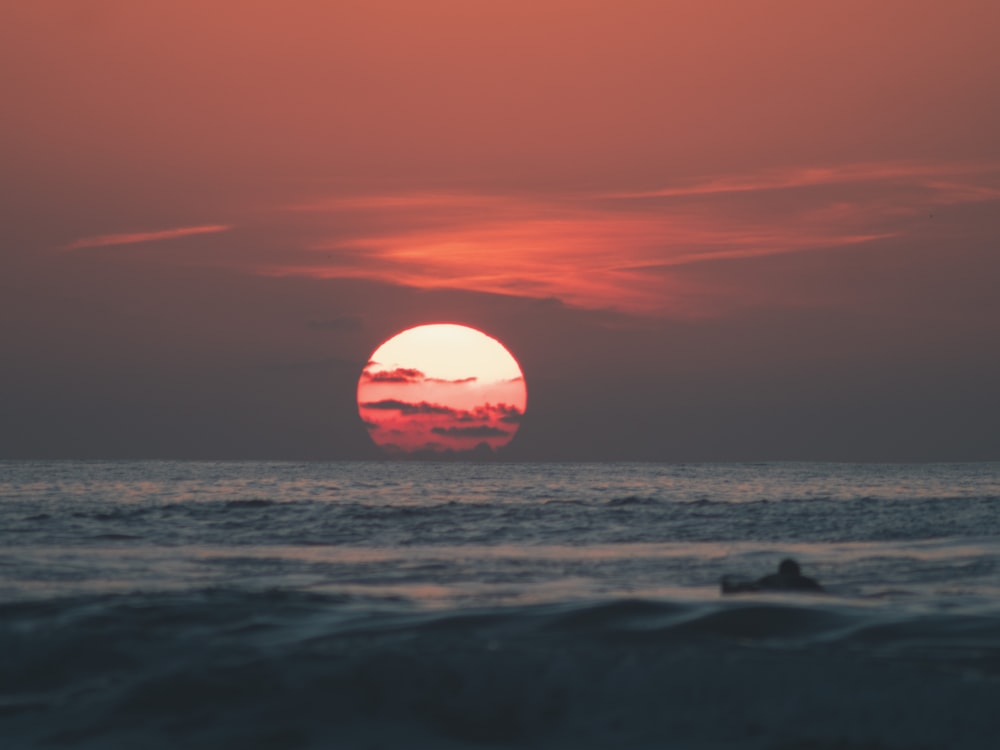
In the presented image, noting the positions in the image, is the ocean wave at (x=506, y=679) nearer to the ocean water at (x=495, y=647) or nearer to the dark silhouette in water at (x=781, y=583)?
the ocean water at (x=495, y=647)

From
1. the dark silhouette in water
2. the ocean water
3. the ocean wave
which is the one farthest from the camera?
the dark silhouette in water

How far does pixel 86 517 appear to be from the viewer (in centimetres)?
3228

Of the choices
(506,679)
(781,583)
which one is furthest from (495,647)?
(781,583)

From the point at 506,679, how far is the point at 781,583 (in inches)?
265

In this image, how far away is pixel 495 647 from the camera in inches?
439

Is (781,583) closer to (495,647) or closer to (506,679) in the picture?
(495,647)

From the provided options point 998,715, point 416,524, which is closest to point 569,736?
point 998,715

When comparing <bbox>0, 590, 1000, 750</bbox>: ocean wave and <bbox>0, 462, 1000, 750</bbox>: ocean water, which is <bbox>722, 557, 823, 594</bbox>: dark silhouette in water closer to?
<bbox>0, 462, 1000, 750</bbox>: ocean water

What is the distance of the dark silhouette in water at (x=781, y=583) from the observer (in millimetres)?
14859

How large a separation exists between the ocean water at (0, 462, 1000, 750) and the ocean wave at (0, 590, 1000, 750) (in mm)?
33

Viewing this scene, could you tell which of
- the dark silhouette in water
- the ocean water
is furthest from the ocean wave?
the dark silhouette in water

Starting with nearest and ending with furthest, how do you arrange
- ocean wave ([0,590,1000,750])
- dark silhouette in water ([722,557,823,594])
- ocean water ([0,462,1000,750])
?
1. ocean wave ([0,590,1000,750])
2. ocean water ([0,462,1000,750])
3. dark silhouette in water ([722,557,823,594])

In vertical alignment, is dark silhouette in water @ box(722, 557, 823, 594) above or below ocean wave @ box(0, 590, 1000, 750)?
above

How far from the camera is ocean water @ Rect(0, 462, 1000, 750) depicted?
865 cm
